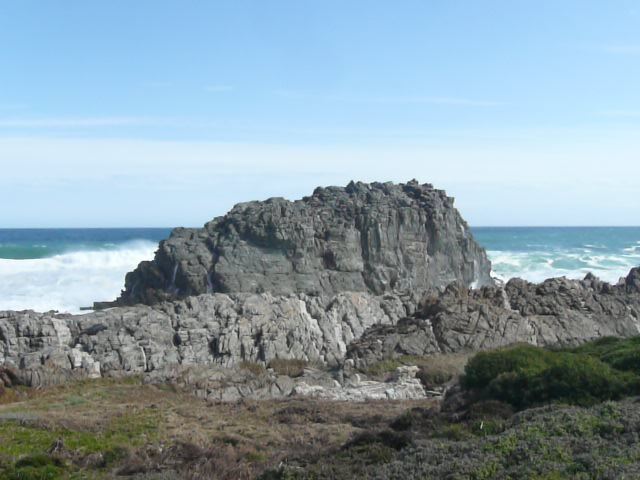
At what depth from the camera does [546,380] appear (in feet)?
50.2

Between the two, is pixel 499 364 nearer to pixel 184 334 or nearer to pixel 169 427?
pixel 169 427

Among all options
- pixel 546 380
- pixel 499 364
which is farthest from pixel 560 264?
pixel 546 380

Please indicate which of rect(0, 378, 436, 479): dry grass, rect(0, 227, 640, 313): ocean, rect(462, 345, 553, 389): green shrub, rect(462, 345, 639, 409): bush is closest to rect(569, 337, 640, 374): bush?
rect(462, 345, 639, 409): bush

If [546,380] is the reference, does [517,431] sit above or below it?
below

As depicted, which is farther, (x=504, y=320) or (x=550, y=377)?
(x=504, y=320)

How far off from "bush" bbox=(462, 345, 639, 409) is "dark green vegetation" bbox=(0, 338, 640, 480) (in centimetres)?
3

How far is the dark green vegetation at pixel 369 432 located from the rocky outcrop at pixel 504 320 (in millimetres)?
6295

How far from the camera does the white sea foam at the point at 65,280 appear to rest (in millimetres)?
52906

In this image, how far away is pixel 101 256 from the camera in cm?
7512

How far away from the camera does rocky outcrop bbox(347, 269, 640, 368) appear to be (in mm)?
29516

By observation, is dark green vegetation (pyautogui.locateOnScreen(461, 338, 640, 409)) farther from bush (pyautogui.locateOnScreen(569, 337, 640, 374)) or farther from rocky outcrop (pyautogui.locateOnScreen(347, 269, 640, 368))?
rocky outcrop (pyautogui.locateOnScreen(347, 269, 640, 368))

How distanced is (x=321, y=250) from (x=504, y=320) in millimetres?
11658

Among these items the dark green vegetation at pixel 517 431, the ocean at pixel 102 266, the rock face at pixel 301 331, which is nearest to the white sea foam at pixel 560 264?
the ocean at pixel 102 266

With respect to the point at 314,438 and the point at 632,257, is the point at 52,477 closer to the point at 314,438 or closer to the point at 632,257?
the point at 314,438
